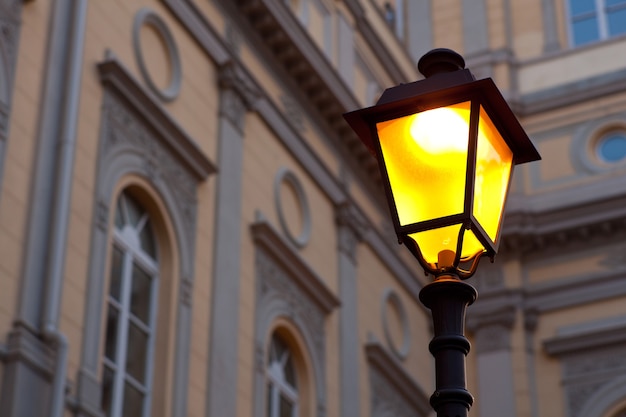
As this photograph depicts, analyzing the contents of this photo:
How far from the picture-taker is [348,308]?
681 inches

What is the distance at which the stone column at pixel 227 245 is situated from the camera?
13.6 metres

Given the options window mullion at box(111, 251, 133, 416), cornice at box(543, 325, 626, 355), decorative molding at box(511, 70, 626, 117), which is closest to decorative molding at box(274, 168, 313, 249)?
window mullion at box(111, 251, 133, 416)

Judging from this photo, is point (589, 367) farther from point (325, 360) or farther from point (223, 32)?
point (223, 32)

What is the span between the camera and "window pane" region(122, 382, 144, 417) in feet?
40.0

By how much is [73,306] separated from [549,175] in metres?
12.7

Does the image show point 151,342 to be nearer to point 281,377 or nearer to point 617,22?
point 281,377

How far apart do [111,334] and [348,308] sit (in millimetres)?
5614

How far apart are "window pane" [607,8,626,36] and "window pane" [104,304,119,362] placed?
1387 cm

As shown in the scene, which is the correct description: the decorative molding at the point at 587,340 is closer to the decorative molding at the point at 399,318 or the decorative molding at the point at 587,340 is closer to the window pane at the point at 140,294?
the decorative molding at the point at 399,318

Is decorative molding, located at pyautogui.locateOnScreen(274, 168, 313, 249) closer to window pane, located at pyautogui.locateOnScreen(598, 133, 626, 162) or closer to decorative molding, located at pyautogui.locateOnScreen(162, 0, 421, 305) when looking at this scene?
decorative molding, located at pyautogui.locateOnScreen(162, 0, 421, 305)

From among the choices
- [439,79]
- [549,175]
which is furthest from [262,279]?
[439,79]

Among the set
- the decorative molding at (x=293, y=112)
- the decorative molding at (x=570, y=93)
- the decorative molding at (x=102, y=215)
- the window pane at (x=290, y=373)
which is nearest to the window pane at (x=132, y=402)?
the decorative molding at (x=102, y=215)

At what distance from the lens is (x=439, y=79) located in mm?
4465

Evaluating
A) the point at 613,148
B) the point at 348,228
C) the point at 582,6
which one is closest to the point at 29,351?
the point at 348,228
